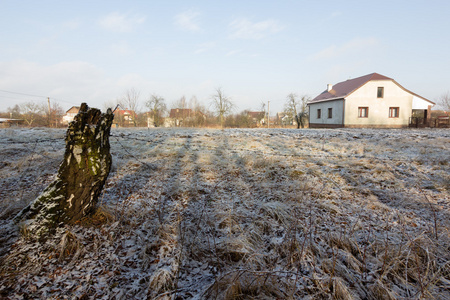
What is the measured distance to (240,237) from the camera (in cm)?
291

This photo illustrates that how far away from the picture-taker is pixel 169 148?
8.10 m

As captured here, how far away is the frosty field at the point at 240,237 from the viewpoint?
7.14 feet

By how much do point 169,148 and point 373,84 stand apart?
23.8 meters

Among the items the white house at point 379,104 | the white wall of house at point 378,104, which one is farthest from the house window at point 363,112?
the white wall of house at point 378,104

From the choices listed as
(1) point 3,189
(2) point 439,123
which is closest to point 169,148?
(1) point 3,189

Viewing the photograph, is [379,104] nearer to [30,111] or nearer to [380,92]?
[380,92]

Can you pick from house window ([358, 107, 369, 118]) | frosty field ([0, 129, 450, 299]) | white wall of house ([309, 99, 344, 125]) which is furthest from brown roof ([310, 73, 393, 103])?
frosty field ([0, 129, 450, 299])

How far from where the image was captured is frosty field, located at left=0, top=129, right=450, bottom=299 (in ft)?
7.14

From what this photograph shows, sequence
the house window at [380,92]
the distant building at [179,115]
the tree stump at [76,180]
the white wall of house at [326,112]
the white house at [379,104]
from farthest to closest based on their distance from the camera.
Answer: the distant building at [179,115]
the white wall of house at [326,112]
the house window at [380,92]
the white house at [379,104]
the tree stump at [76,180]

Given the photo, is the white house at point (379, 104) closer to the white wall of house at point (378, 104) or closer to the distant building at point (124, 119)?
the white wall of house at point (378, 104)

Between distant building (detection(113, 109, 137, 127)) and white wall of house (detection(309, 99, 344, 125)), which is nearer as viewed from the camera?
white wall of house (detection(309, 99, 344, 125))

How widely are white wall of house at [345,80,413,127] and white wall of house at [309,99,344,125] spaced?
0.73 meters

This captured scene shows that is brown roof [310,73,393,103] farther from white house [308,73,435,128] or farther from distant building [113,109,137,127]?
distant building [113,109,137,127]

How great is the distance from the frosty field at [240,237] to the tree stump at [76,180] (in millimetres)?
179
